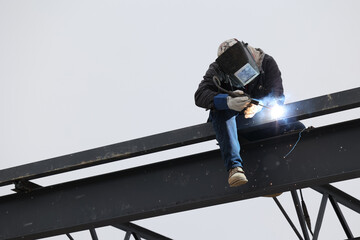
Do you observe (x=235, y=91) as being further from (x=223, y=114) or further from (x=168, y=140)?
(x=168, y=140)

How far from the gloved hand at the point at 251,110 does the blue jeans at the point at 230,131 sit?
0.11 metres

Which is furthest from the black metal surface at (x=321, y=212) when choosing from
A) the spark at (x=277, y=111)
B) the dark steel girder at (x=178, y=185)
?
the spark at (x=277, y=111)

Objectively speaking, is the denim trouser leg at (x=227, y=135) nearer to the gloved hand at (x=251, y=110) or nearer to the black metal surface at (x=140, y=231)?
the gloved hand at (x=251, y=110)

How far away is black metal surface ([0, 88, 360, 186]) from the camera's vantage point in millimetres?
4348

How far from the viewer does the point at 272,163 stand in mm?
4594

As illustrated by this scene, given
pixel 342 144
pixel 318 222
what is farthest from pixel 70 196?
pixel 318 222

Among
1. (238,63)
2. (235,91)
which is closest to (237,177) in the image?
(235,91)

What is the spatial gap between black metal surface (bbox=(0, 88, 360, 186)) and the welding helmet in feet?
1.06

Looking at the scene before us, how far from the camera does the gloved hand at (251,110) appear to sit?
4.40 metres

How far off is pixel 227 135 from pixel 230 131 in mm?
46

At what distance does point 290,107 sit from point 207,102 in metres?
0.67

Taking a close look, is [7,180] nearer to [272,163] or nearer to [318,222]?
[272,163]

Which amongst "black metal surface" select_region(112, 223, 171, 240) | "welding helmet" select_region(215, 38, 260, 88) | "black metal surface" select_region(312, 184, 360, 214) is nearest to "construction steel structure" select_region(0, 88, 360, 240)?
"welding helmet" select_region(215, 38, 260, 88)

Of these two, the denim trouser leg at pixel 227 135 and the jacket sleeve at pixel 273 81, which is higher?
the jacket sleeve at pixel 273 81
